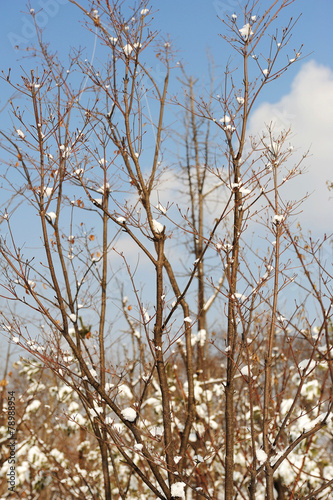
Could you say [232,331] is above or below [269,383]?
above

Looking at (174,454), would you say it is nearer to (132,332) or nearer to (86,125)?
(86,125)

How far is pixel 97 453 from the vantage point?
780 centimetres

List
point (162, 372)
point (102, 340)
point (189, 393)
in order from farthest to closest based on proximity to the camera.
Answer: point (102, 340)
point (189, 393)
point (162, 372)

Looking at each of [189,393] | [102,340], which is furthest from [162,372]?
[102,340]

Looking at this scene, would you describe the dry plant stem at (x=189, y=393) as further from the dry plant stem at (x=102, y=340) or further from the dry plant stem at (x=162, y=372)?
the dry plant stem at (x=102, y=340)

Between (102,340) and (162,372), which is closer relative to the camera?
(162,372)

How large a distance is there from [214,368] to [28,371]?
3531 mm

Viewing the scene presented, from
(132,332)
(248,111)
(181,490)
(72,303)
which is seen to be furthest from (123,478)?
(248,111)

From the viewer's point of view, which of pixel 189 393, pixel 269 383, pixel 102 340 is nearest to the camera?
pixel 269 383

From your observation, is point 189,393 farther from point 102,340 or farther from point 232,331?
point 102,340

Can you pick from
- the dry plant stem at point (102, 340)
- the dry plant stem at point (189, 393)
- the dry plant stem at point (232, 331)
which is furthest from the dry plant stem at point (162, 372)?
the dry plant stem at point (102, 340)

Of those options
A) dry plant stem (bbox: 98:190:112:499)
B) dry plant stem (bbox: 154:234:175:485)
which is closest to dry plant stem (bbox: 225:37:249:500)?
dry plant stem (bbox: 154:234:175:485)

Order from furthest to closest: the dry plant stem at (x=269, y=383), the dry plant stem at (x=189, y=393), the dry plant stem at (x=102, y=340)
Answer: the dry plant stem at (x=102, y=340)
the dry plant stem at (x=189, y=393)
the dry plant stem at (x=269, y=383)

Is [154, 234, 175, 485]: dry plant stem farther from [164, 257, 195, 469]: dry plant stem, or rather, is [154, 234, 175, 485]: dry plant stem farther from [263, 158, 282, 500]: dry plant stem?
[263, 158, 282, 500]: dry plant stem
